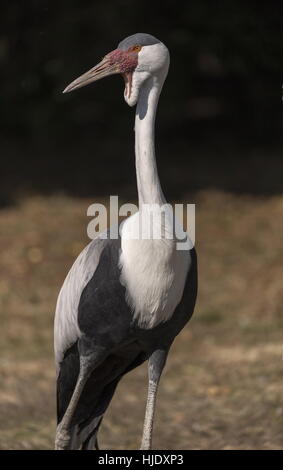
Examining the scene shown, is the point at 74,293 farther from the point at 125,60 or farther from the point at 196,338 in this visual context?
the point at 196,338

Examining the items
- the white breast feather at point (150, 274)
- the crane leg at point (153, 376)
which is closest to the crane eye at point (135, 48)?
the white breast feather at point (150, 274)

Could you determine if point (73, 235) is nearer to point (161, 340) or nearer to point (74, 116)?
point (74, 116)

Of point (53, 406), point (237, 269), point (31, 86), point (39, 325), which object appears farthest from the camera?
point (31, 86)

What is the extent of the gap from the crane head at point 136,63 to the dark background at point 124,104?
7.63 metres

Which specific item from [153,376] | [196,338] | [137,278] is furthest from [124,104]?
[137,278]

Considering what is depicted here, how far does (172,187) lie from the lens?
12.7 meters

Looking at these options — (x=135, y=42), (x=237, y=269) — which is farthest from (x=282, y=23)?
(x=135, y=42)

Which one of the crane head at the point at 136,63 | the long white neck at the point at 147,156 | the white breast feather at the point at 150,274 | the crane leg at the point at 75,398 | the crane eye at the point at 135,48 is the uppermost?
the crane eye at the point at 135,48

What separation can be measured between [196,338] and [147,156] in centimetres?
534

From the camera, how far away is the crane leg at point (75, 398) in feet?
13.4

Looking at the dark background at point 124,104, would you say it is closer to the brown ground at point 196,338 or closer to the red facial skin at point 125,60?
the brown ground at point 196,338

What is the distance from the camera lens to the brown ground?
22.6ft

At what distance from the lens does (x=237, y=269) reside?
10.4 meters

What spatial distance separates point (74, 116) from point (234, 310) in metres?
5.73
